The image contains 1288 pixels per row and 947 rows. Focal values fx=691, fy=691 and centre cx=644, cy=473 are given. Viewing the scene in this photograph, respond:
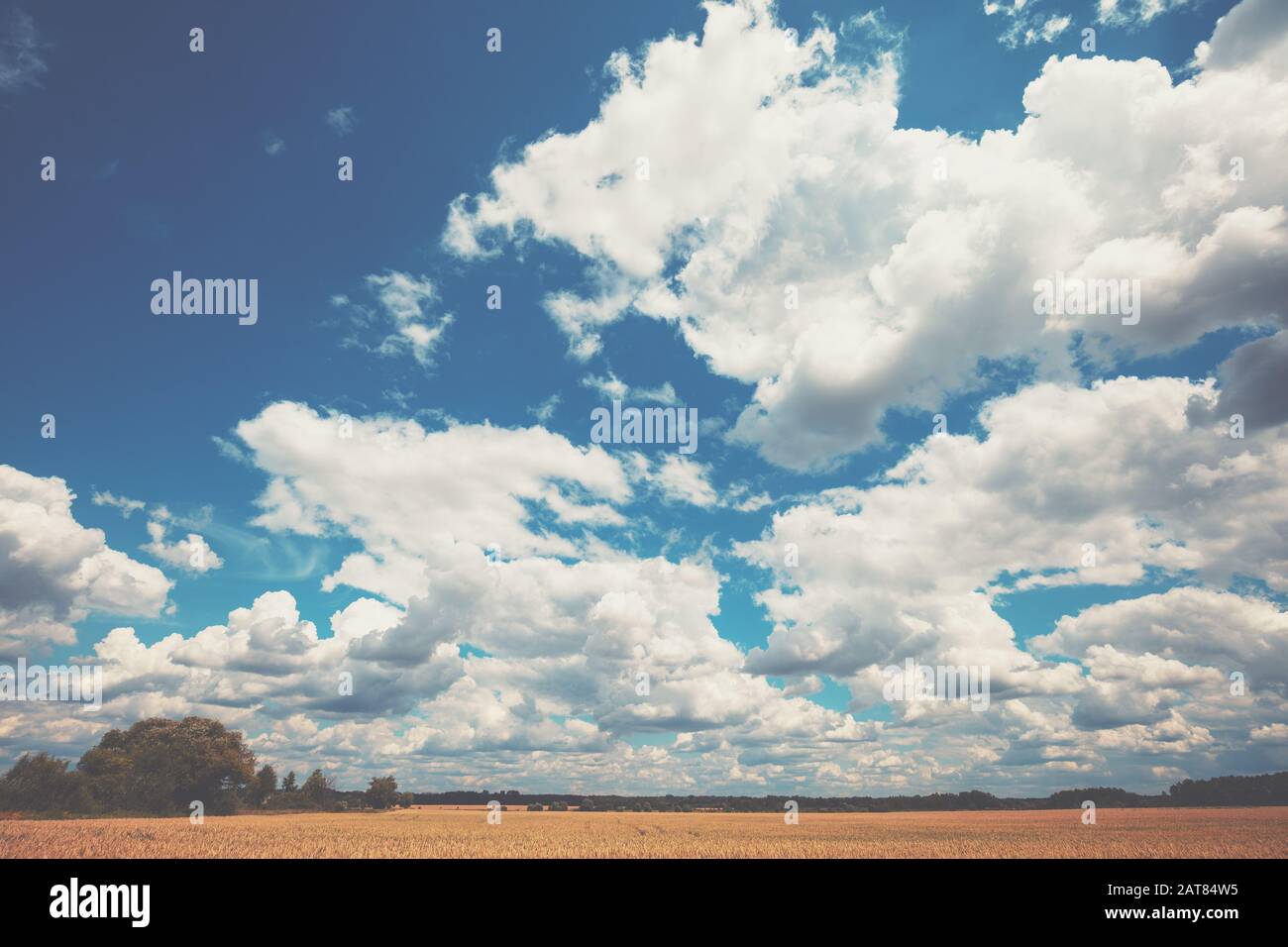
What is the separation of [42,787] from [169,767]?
15.2 meters

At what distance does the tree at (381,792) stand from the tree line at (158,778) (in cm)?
538

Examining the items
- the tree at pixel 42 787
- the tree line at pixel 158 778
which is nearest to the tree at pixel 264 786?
the tree line at pixel 158 778

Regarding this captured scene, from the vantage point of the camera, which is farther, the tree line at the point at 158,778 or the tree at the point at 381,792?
the tree at the point at 381,792

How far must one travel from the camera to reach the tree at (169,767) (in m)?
91.9

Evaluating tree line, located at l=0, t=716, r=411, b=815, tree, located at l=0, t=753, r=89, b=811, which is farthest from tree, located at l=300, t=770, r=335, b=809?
→ tree, located at l=0, t=753, r=89, b=811

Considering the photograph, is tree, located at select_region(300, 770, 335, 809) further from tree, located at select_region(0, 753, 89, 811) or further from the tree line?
tree, located at select_region(0, 753, 89, 811)

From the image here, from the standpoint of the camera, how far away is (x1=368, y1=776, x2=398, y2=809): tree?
12031 centimetres

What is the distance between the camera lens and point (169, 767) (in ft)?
319

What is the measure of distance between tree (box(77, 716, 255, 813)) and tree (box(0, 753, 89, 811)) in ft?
8.63

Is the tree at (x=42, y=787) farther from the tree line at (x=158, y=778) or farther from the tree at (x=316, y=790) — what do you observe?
→ the tree at (x=316, y=790)
